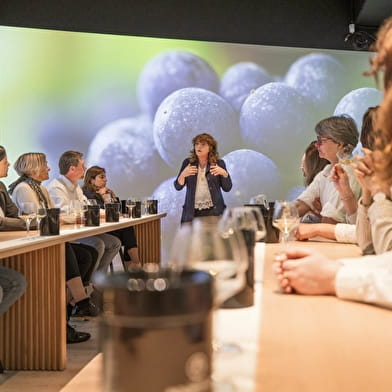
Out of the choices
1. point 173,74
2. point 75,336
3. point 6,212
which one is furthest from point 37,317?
point 173,74

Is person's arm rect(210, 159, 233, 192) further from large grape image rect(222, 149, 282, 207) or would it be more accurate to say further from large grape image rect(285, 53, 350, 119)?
large grape image rect(285, 53, 350, 119)

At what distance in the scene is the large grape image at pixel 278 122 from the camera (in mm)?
6305

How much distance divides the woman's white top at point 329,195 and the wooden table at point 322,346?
4.45 feet

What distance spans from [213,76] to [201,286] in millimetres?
6122

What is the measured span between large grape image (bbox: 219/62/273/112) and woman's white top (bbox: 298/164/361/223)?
3.55 meters

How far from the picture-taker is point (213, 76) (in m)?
6.32

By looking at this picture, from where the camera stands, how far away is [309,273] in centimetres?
104

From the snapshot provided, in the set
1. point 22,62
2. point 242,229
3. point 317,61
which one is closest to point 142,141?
point 22,62

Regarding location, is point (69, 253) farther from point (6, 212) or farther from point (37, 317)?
point (37, 317)

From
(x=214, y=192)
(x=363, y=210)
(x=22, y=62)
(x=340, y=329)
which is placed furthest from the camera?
(x=22, y=62)

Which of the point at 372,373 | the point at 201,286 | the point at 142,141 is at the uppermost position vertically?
the point at 142,141

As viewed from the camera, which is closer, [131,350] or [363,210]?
[131,350]

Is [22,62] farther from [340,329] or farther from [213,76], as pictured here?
[340,329]

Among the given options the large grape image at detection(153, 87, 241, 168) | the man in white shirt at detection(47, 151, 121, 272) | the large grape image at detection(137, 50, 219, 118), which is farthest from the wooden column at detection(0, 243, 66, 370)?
the large grape image at detection(137, 50, 219, 118)
